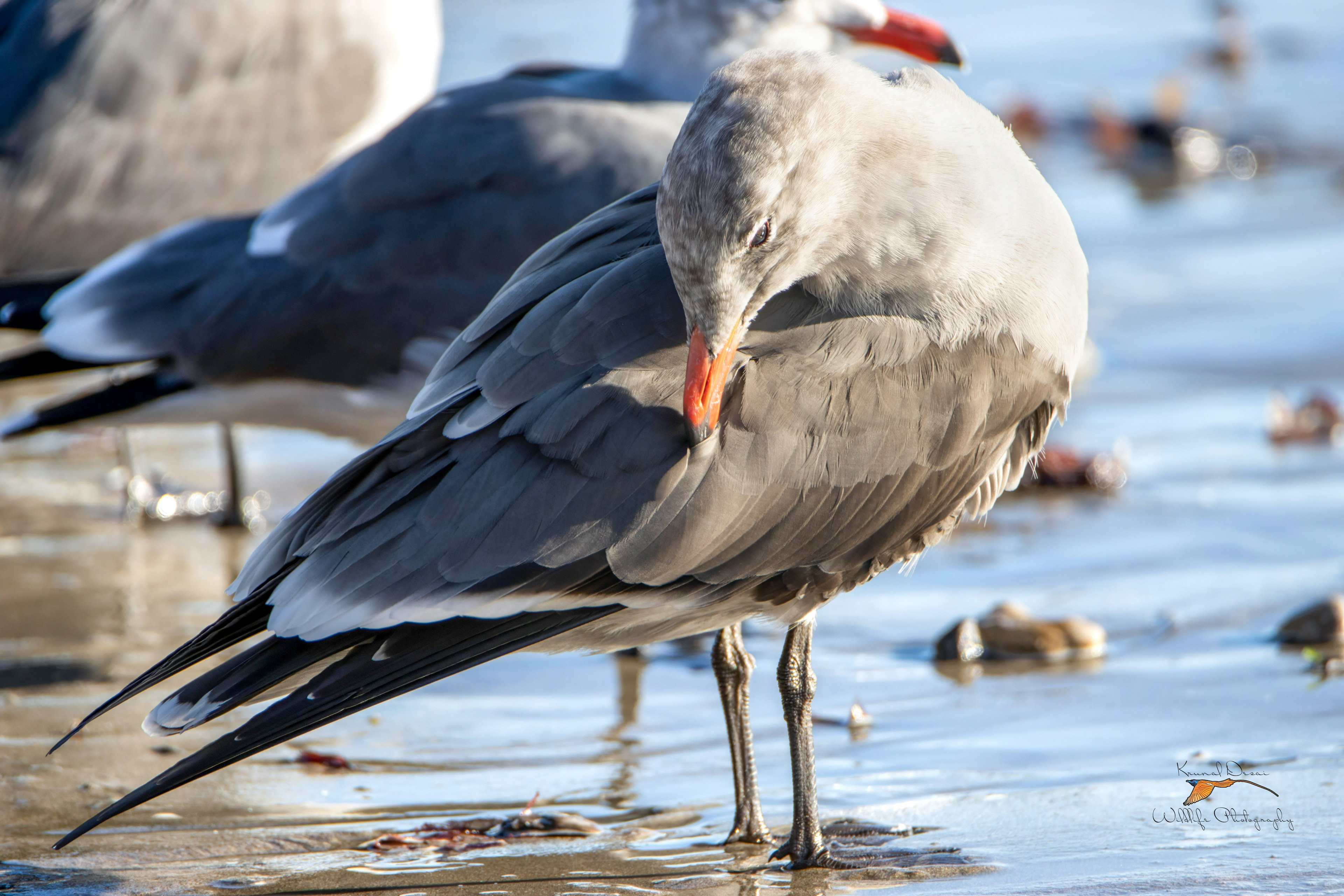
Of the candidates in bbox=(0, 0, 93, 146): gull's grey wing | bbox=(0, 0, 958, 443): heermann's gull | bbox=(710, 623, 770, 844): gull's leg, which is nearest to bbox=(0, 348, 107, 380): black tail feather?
bbox=(0, 0, 958, 443): heermann's gull

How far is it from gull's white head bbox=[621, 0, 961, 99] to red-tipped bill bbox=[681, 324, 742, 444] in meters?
2.35

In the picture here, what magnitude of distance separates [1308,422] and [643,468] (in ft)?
11.2

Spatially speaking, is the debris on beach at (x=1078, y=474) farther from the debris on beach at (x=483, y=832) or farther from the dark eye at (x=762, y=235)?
the dark eye at (x=762, y=235)

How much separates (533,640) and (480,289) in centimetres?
181

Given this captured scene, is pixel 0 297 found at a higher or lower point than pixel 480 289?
lower

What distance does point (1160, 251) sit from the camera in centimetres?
800

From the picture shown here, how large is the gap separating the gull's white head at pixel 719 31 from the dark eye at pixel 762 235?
232 cm

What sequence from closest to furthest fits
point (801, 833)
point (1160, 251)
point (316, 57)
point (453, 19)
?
point (801, 833) → point (316, 57) → point (1160, 251) → point (453, 19)

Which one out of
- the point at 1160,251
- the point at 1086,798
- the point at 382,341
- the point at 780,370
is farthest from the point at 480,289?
the point at 1160,251

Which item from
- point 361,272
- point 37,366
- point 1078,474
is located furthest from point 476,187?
point 1078,474

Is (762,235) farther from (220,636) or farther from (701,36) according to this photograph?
(701,36)

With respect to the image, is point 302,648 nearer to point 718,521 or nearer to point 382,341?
point 718,521

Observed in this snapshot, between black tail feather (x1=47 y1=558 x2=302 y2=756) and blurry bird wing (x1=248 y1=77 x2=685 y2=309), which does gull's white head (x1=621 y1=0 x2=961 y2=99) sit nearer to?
blurry bird wing (x1=248 y1=77 x2=685 y2=309)

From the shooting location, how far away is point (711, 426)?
9.36ft
